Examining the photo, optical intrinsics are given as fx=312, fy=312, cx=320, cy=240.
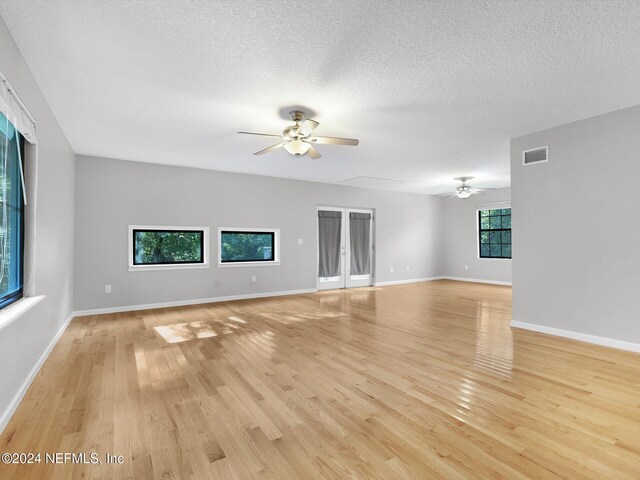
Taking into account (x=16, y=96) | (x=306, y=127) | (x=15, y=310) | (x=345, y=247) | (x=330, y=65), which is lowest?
(x=15, y=310)

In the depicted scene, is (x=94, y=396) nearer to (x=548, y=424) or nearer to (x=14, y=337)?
(x=14, y=337)

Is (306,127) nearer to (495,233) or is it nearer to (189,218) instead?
(189,218)

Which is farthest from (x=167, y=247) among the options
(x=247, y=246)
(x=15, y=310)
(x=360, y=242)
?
(x=360, y=242)

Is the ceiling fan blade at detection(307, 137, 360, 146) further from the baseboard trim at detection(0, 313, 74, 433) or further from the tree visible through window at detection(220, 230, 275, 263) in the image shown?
the tree visible through window at detection(220, 230, 275, 263)

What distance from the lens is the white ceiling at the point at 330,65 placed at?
2010 mm

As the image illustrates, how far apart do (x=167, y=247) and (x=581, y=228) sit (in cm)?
642

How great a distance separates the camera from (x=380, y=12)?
199 centimetres

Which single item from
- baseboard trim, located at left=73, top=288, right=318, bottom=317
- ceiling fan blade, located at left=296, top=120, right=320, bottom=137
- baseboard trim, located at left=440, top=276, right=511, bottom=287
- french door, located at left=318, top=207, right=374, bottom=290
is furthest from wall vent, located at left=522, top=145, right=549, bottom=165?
baseboard trim, located at left=440, top=276, right=511, bottom=287

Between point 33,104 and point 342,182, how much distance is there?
582 centimetres

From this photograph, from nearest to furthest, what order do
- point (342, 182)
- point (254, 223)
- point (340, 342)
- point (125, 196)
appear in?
point (340, 342)
point (125, 196)
point (254, 223)
point (342, 182)

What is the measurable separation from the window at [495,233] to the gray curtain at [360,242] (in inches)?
135

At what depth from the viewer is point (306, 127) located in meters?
3.47

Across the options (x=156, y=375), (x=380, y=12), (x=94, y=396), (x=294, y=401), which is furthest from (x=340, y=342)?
(x=380, y=12)

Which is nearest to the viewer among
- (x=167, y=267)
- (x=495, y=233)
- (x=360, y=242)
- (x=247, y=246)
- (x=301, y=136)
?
(x=301, y=136)
